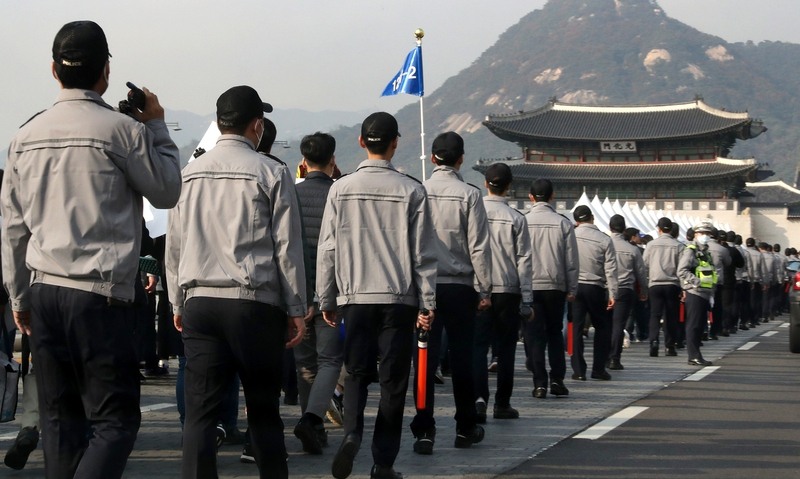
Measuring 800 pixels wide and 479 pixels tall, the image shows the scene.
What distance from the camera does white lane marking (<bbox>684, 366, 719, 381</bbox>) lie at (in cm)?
1255

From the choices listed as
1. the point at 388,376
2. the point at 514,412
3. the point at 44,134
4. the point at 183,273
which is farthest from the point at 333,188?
the point at 514,412

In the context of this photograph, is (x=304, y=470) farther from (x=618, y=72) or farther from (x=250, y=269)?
(x=618, y=72)

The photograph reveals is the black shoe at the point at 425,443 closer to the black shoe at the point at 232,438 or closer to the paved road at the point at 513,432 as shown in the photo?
the paved road at the point at 513,432

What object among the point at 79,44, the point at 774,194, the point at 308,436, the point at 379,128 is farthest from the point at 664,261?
the point at 774,194

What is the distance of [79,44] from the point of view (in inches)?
169

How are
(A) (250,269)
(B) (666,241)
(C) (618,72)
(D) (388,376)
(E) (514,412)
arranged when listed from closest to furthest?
(A) (250,269) < (D) (388,376) < (E) (514,412) < (B) (666,241) < (C) (618,72)

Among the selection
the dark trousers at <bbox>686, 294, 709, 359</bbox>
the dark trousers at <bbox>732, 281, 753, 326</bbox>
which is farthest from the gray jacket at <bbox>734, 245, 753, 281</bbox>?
the dark trousers at <bbox>686, 294, 709, 359</bbox>

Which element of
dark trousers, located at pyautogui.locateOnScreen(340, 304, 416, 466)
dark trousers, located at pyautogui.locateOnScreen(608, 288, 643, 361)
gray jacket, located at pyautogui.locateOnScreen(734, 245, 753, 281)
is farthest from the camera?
gray jacket, located at pyautogui.locateOnScreen(734, 245, 753, 281)

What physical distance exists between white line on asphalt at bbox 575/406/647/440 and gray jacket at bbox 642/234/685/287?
20.4 ft

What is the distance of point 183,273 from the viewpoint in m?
4.93

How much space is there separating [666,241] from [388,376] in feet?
34.3

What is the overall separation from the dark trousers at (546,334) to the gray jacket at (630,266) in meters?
4.47

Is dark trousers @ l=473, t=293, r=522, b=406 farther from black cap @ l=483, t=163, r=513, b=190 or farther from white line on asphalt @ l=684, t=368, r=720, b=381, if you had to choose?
white line on asphalt @ l=684, t=368, r=720, b=381

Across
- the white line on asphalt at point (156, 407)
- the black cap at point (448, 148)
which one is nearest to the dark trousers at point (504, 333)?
the black cap at point (448, 148)
